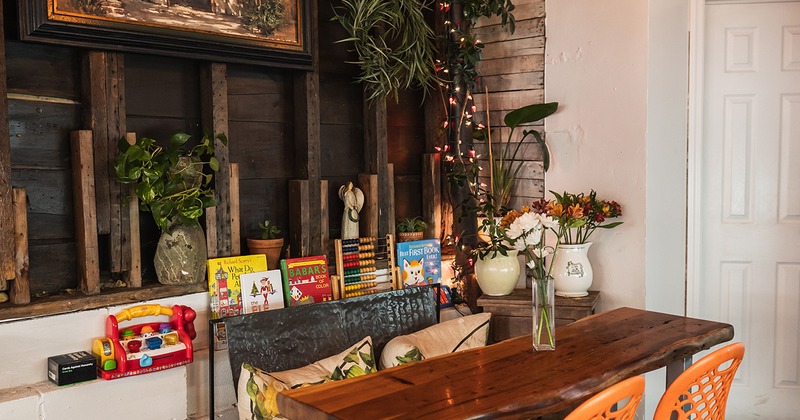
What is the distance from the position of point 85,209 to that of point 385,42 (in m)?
1.92

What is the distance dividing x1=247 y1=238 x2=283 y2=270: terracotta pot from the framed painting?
0.87 meters

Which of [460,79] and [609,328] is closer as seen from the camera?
[609,328]

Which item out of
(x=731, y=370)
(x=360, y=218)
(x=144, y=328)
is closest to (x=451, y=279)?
(x=360, y=218)

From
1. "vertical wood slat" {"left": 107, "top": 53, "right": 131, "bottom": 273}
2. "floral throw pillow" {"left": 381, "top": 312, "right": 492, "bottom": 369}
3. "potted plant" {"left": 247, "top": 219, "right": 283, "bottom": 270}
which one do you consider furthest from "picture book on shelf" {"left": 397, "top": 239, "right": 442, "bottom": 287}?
"vertical wood slat" {"left": 107, "top": 53, "right": 131, "bottom": 273}

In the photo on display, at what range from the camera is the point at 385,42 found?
4223mm

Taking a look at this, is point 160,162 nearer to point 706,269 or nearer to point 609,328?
point 609,328

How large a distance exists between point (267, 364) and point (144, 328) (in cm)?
54

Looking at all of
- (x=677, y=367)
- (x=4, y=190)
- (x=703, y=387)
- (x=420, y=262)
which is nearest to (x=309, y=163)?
(x=420, y=262)

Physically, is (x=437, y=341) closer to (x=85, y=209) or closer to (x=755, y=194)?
(x=85, y=209)

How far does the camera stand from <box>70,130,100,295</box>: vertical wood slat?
306 centimetres

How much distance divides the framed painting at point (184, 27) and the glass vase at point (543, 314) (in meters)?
1.82

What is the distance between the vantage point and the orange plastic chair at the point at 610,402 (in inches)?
70.4

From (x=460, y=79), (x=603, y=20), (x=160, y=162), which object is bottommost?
(x=160, y=162)

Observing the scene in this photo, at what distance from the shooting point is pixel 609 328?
2.98 meters
